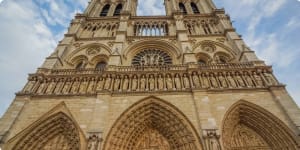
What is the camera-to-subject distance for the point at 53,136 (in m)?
9.05

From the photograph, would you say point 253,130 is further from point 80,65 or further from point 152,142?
point 80,65

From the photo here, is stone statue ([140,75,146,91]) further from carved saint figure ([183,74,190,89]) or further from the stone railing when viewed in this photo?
carved saint figure ([183,74,190,89])

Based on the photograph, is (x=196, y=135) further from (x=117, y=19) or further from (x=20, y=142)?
(x=117, y=19)

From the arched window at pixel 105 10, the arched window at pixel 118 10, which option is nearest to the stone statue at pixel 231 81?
the arched window at pixel 118 10

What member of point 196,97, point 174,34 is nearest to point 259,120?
point 196,97

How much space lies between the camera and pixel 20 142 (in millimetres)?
8305

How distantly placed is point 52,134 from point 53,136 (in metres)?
0.11

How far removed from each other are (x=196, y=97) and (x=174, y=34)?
7.69 m

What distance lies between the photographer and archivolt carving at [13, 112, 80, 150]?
27.7ft

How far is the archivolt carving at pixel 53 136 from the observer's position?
8.46 meters

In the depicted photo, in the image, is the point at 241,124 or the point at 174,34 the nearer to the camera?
the point at 241,124

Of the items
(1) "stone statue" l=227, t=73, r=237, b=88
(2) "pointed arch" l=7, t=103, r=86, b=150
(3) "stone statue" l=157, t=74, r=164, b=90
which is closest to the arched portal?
(3) "stone statue" l=157, t=74, r=164, b=90

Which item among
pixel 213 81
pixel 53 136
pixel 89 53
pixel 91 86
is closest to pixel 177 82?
pixel 213 81

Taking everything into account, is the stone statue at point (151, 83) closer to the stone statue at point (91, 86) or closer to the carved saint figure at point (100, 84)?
the carved saint figure at point (100, 84)
